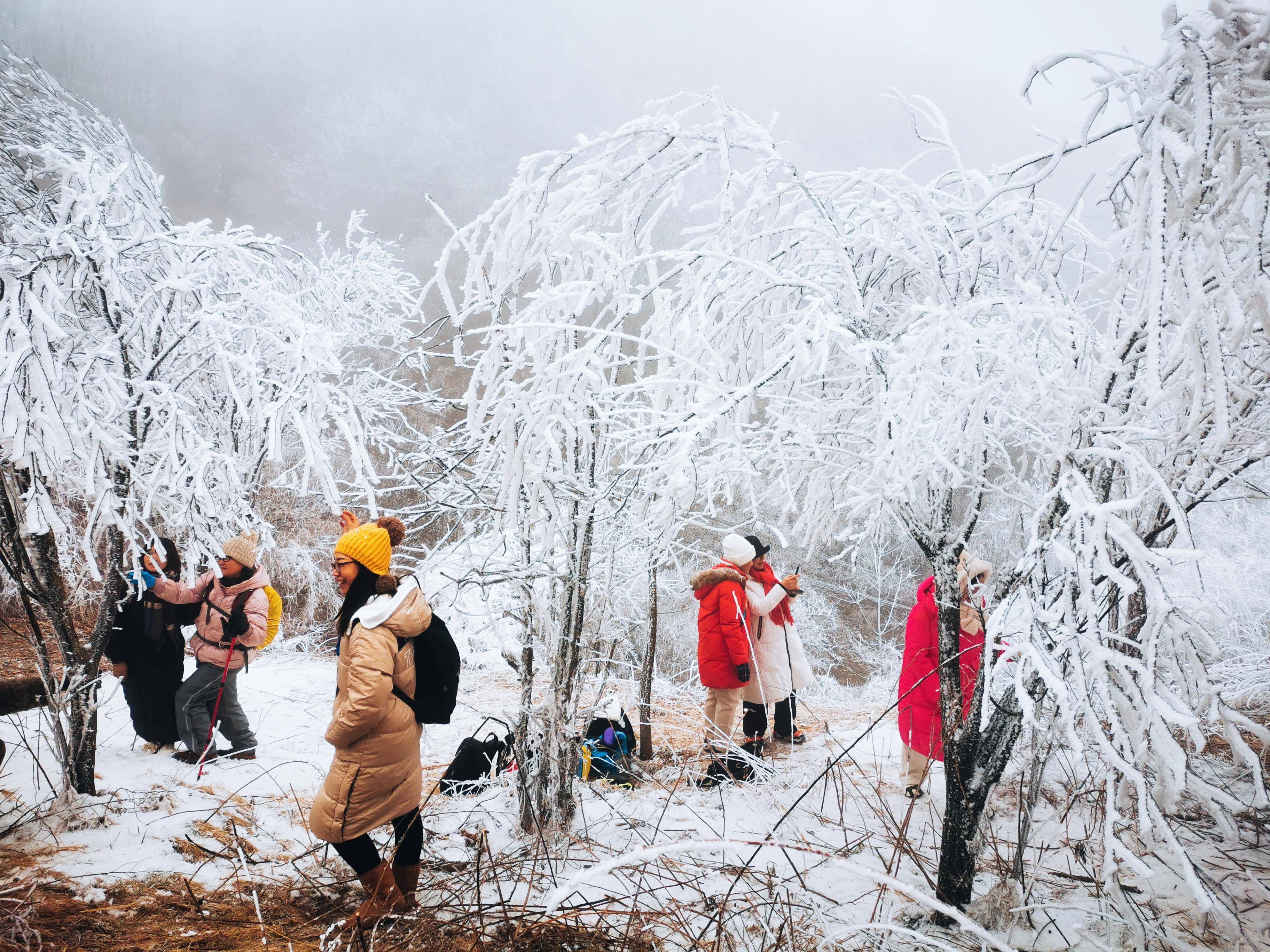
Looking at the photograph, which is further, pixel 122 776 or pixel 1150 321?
pixel 122 776

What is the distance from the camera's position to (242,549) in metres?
3.95

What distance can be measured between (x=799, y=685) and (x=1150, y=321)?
12.3ft

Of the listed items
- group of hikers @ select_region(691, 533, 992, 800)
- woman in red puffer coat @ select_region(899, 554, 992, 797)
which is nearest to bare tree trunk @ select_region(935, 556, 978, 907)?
group of hikers @ select_region(691, 533, 992, 800)

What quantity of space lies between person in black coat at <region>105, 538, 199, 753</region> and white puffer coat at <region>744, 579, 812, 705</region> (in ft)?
12.3

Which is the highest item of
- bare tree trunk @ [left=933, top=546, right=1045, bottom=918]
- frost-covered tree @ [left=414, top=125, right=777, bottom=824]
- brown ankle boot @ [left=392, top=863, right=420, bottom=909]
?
frost-covered tree @ [left=414, top=125, right=777, bottom=824]

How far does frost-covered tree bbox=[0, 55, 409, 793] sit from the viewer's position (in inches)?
96.9

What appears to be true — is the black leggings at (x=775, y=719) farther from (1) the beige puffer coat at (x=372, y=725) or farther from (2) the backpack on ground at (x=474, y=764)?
(1) the beige puffer coat at (x=372, y=725)

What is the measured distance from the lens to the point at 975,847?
2.29 m

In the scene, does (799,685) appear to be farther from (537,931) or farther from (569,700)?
(537,931)

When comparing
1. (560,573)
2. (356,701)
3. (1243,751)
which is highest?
(560,573)

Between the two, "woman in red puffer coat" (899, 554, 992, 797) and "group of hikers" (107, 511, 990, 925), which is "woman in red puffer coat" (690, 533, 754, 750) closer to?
"group of hikers" (107, 511, 990, 925)

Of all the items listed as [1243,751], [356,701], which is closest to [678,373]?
[356,701]

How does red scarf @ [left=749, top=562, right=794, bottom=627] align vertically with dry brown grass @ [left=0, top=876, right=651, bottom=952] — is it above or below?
above

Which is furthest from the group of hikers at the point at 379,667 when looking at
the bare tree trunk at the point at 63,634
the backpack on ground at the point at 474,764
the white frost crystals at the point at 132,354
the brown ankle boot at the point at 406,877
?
the backpack on ground at the point at 474,764
